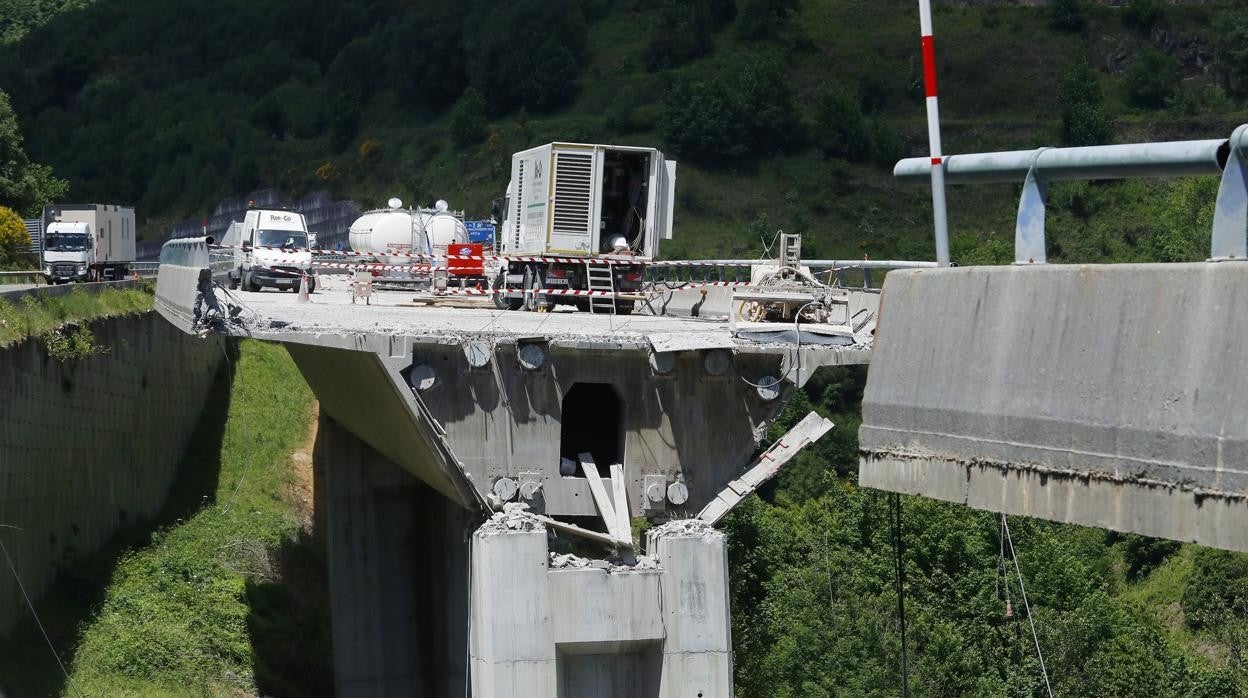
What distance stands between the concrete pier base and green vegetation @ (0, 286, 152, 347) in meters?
9.09

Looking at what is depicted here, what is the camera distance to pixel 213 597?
105ft

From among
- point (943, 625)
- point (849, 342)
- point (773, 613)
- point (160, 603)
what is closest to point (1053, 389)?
point (849, 342)

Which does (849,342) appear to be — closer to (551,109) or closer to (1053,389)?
(1053,389)

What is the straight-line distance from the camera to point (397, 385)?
21688mm

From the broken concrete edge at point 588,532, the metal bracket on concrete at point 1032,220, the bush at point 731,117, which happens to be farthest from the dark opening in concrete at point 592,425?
the bush at point 731,117

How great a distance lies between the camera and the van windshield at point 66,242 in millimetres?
49531

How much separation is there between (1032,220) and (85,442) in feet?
77.9

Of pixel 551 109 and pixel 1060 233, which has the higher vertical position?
pixel 551 109

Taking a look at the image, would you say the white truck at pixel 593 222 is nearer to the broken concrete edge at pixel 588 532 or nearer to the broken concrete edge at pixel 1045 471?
the broken concrete edge at pixel 588 532

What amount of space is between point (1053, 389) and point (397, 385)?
14048mm

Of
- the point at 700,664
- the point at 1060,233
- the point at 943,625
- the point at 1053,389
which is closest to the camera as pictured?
the point at 1053,389

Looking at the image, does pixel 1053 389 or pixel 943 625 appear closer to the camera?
pixel 1053 389

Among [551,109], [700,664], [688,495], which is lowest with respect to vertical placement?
[700,664]

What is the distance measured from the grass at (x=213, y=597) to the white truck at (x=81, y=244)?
6668 millimetres
